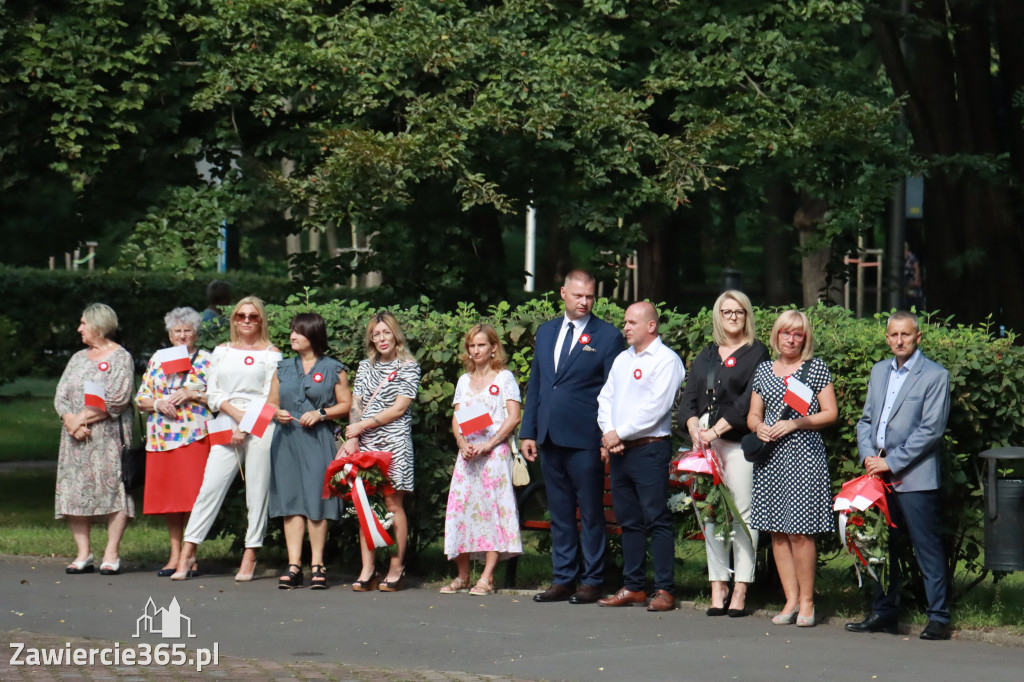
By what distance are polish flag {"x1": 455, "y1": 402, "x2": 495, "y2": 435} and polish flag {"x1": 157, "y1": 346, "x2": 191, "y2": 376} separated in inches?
81.8

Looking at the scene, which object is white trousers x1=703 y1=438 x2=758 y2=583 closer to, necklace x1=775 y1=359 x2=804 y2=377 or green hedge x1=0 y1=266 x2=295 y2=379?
necklace x1=775 y1=359 x2=804 y2=377

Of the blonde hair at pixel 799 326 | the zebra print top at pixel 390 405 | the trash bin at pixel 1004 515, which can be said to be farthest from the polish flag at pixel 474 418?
the trash bin at pixel 1004 515

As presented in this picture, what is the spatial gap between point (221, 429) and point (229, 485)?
1.33 feet

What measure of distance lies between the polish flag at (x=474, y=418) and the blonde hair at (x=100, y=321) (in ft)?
8.96

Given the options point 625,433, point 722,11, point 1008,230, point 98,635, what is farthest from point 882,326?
point 1008,230

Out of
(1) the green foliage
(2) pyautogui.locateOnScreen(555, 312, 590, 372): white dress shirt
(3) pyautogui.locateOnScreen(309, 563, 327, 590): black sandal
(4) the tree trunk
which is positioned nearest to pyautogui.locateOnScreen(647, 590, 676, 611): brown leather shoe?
(2) pyautogui.locateOnScreen(555, 312, 590, 372): white dress shirt

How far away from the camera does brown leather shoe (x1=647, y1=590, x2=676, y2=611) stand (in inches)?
359

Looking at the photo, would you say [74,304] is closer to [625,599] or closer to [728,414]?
[625,599]

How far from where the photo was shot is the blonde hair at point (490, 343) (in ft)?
31.8

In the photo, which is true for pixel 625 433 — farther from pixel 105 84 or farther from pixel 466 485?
pixel 105 84

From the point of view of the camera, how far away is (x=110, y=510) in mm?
10539

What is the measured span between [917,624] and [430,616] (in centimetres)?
281

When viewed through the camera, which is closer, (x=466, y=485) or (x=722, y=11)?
(x=466, y=485)

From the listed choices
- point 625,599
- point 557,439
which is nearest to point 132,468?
point 557,439
